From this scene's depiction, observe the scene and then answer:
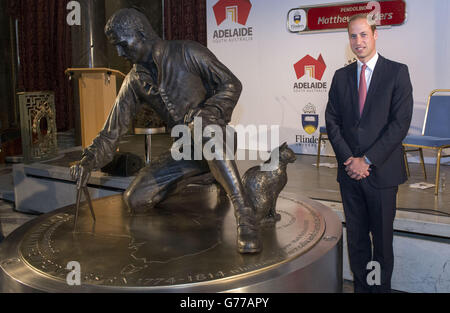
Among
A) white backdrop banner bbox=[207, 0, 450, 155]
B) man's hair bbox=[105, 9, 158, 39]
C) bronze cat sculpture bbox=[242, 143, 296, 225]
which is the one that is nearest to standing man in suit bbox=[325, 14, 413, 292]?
bronze cat sculpture bbox=[242, 143, 296, 225]

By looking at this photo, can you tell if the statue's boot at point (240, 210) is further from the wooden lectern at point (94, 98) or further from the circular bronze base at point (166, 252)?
the wooden lectern at point (94, 98)

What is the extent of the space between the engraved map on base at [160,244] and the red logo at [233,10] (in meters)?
4.27

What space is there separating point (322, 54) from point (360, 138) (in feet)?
12.2

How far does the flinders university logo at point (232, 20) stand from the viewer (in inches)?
250

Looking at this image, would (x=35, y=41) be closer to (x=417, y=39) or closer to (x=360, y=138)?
(x=417, y=39)

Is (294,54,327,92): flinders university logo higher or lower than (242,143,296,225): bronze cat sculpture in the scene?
higher

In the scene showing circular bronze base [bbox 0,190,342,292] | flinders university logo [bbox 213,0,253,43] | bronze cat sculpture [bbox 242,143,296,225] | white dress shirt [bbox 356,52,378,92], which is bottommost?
circular bronze base [bbox 0,190,342,292]

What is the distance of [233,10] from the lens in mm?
6461

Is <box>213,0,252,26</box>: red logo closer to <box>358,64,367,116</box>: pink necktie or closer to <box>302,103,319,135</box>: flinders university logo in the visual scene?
<box>302,103,319,135</box>: flinders university logo

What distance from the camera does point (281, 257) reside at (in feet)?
5.99

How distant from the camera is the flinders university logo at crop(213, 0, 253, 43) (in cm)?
636

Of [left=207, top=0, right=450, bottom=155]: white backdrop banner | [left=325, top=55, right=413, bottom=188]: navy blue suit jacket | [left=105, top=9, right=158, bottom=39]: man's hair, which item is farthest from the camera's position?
[left=207, top=0, right=450, bottom=155]: white backdrop banner

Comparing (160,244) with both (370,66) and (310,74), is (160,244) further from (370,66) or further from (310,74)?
(310,74)

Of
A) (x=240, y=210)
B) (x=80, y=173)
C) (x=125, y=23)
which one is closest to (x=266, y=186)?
(x=240, y=210)
